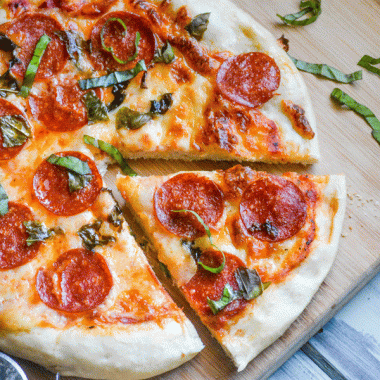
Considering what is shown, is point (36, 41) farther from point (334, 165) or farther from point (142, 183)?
point (334, 165)

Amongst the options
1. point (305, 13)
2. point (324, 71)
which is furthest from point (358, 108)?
point (305, 13)

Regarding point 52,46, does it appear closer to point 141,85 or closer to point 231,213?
point 141,85

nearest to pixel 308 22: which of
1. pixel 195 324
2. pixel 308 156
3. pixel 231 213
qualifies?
pixel 308 156

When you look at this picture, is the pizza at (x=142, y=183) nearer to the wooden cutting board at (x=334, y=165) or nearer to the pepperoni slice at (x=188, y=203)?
the pepperoni slice at (x=188, y=203)

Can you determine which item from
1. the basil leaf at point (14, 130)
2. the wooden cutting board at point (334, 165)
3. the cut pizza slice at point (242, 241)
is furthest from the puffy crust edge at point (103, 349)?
the basil leaf at point (14, 130)

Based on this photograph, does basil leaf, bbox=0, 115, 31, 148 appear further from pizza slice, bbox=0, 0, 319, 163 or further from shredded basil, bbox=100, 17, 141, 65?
shredded basil, bbox=100, 17, 141, 65

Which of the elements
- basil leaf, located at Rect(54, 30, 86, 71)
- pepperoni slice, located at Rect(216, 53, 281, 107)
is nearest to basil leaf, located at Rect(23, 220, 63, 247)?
basil leaf, located at Rect(54, 30, 86, 71)
